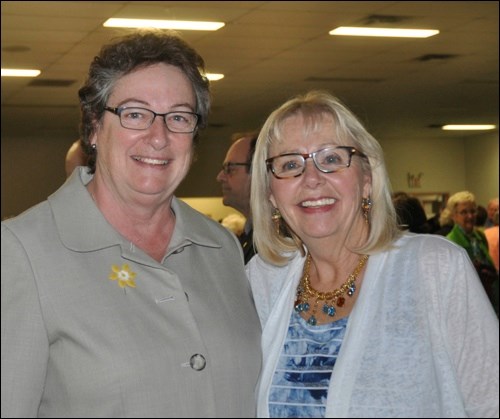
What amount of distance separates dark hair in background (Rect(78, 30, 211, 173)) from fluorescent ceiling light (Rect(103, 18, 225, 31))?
607cm

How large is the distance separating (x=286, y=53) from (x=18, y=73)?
3.46 metres

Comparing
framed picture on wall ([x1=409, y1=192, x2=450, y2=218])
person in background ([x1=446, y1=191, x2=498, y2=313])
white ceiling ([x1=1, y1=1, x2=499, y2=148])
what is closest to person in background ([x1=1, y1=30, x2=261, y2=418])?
white ceiling ([x1=1, y1=1, x2=499, y2=148])

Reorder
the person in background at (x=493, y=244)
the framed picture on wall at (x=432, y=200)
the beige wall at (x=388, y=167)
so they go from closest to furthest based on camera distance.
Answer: the person in background at (x=493, y=244), the beige wall at (x=388, y=167), the framed picture on wall at (x=432, y=200)

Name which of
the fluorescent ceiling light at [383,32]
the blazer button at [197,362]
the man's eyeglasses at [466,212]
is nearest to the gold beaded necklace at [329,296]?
the blazer button at [197,362]

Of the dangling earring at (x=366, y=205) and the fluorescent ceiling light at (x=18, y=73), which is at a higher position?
the fluorescent ceiling light at (x=18, y=73)

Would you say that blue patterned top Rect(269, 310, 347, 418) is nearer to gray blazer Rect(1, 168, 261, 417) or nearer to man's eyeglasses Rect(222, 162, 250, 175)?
gray blazer Rect(1, 168, 261, 417)

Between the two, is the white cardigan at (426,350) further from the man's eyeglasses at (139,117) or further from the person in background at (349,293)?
the man's eyeglasses at (139,117)

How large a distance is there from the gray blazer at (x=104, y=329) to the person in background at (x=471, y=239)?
481 centimetres

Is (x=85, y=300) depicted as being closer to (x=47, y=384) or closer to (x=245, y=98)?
(x=47, y=384)

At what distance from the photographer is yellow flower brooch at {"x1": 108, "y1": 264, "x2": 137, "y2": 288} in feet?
8.20

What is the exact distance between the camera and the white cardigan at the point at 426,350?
8.02ft

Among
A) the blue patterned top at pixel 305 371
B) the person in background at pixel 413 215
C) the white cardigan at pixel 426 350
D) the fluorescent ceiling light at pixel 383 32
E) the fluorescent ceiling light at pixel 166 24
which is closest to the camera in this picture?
the white cardigan at pixel 426 350

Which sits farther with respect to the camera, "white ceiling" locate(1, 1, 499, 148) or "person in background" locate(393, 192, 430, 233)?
"white ceiling" locate(1, 1, 499, 148)

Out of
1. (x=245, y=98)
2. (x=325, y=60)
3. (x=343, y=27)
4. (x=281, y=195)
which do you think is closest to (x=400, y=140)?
→ (x=245, y=98)
